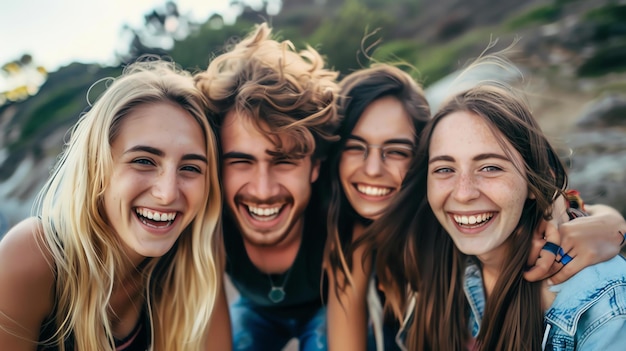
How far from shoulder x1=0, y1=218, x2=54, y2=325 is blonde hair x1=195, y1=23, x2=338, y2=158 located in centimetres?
122

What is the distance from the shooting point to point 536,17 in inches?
617

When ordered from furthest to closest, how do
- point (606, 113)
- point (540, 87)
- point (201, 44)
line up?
1. point (201, 44)
2. point (540, 87)
3. point (606, 113)

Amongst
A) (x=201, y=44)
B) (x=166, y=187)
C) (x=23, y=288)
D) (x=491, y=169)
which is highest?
(x=201, y=44)

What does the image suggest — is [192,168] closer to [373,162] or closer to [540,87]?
[373,162]

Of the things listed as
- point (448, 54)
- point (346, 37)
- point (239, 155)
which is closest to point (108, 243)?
point (239, 155)

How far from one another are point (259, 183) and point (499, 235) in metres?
1.36

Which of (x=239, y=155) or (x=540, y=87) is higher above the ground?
(x=540, y=87)

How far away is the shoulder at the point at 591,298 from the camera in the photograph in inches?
99.1

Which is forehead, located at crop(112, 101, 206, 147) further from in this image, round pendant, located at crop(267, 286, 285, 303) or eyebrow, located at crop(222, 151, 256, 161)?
round pendant, located at crop(267, 286, 285, 303)

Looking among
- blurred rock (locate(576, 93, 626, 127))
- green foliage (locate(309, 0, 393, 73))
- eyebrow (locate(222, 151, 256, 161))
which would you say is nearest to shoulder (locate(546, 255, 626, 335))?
eyebrow (locate(222, 151, 256, 161))

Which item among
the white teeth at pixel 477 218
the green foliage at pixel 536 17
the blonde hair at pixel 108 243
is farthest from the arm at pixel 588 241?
the green foliage at pixel 536 17

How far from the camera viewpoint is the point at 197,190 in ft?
9.29

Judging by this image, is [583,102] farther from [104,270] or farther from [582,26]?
[104,270]

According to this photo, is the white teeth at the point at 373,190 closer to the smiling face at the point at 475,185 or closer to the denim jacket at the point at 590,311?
the smiling face at the point at 475,185
